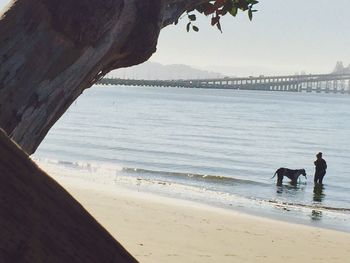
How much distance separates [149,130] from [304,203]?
3550cm

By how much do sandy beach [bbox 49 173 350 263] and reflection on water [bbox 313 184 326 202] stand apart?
6.64m

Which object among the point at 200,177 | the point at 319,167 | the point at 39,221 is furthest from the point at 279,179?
the point at 39,221

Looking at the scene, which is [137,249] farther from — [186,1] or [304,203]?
[304,203]

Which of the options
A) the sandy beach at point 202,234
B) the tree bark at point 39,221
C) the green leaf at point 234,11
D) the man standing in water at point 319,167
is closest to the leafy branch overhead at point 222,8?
the green leaf at point 234,11

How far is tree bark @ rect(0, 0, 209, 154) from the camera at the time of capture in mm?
1652

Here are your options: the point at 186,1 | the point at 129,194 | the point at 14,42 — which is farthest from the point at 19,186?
the point at 129,194

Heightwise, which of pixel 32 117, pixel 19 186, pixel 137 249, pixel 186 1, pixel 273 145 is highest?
Result: pixel 273 145

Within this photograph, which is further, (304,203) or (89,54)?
(304,203)

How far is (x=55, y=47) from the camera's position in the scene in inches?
68.6

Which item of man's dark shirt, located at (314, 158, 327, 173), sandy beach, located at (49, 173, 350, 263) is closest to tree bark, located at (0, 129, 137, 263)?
sandy beach, located at (49, 173, 350, 263)

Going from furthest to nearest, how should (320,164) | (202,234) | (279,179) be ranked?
1. (279,179)
2. (320,164)
3. (202,234)

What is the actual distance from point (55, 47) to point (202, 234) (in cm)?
1145

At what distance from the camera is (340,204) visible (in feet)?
71.8

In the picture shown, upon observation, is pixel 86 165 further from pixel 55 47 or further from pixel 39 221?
pixel 39 221
